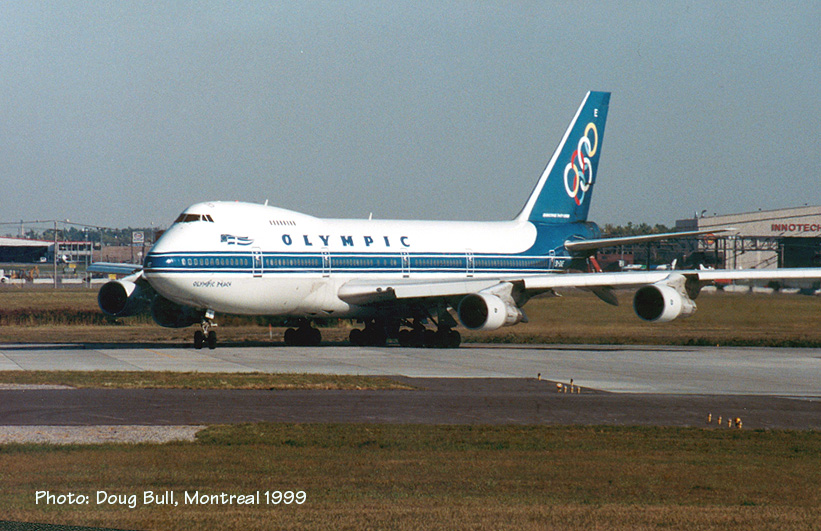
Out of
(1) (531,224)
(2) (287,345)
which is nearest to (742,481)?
(2) (287,345)

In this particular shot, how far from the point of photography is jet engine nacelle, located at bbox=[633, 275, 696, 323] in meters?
33.1

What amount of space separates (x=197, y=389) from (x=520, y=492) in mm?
11203

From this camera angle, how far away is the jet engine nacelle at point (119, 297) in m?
35.0

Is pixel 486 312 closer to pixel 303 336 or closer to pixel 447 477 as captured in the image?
pixel 303 336

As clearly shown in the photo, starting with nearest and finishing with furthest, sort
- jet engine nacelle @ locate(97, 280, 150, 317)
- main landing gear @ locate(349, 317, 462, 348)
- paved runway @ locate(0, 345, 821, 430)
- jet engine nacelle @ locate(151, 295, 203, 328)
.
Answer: paved runway @ locate(0, 345, 821, 430)
jet engine nacelle @ locate(151, 295, 203, 328)
jet engine nacelle @ locate(97, 280, 150, 317)
main landing gear @ locate(349, 317, 462, 348)

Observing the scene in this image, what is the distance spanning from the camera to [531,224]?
4066 centimetres

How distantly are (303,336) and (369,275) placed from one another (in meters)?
3.76

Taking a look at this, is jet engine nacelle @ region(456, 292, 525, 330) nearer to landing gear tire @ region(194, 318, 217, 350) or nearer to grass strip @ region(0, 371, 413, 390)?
landing gear tire @ region(194, 318, 217, 350)

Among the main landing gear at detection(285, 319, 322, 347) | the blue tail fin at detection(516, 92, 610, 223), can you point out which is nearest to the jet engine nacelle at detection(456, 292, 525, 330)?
the main landing gear at detection(285, 319, 322, 347)

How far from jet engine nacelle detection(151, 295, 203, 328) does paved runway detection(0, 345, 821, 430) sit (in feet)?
5.47

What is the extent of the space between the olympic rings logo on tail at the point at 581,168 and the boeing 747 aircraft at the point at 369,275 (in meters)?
1.71

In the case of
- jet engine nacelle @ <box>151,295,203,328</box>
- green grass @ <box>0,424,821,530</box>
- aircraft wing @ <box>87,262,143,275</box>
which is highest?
aircraft wing @ <box>87,262,143,275</box>

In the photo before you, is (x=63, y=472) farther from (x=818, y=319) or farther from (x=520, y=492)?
(x=818, y=319)

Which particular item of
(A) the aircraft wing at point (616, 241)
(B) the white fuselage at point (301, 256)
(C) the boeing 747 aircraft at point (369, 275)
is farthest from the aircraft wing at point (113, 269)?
(A) the aircraft wing at point (616, 241)
